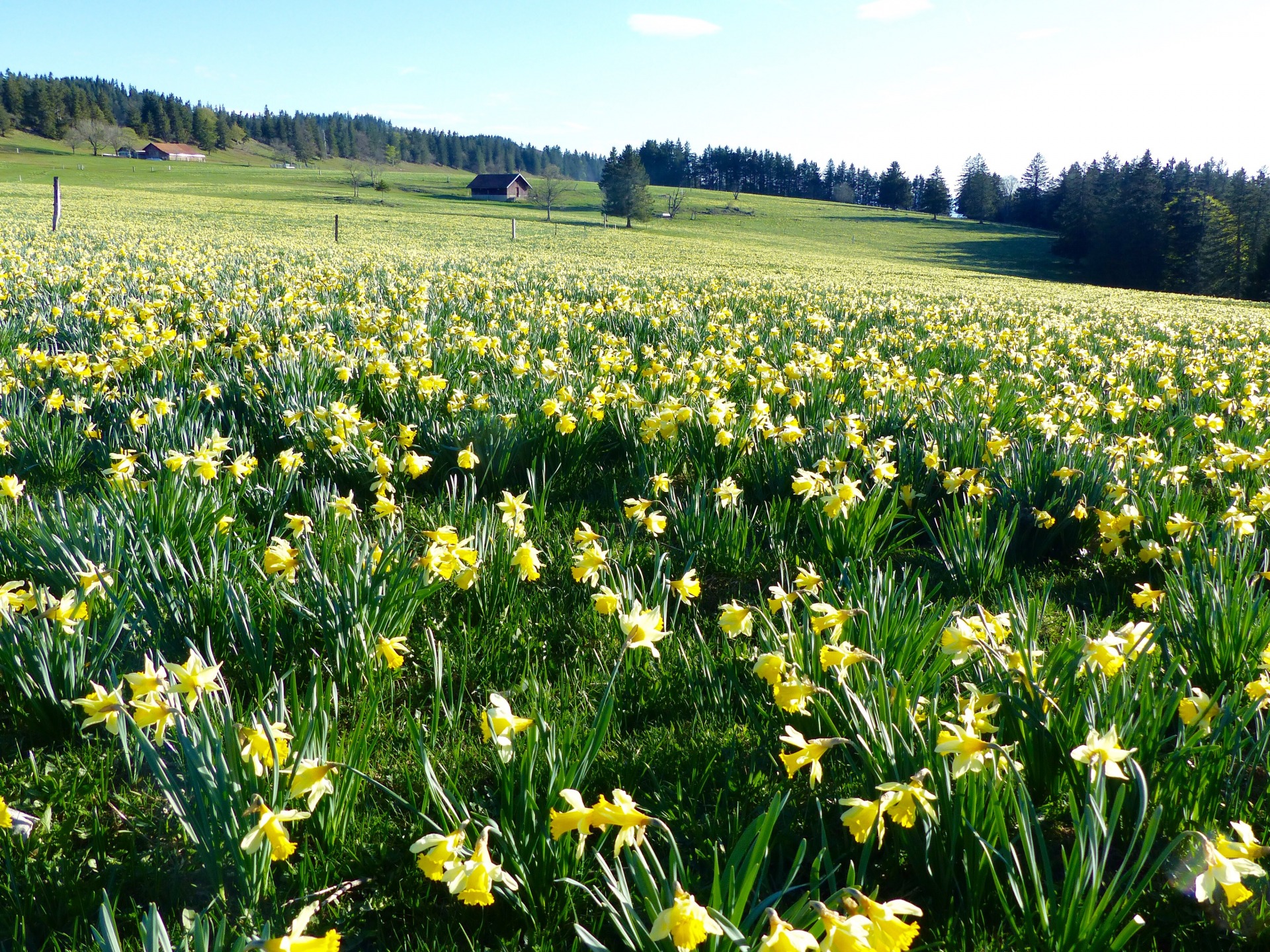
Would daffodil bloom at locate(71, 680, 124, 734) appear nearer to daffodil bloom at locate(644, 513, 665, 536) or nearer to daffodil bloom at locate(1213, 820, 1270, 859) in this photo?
daffodil bloom at locate(644, 513, 665, 536)

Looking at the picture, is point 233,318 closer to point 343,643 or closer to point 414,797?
point 343,643

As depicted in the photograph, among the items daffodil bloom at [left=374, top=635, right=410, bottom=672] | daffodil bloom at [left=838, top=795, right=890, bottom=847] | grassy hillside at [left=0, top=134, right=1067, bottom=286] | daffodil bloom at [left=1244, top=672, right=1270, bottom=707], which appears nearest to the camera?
daffodil bloom at [left=838, top=795, right=890, bottom=847]

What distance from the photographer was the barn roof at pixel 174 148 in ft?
412

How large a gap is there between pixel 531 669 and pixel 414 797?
66 centimetres

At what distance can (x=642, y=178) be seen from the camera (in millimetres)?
66875

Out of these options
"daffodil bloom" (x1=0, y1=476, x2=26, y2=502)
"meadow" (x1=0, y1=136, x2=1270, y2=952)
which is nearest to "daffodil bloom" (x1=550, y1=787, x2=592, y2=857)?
"meadow" (x1=0, y1=136, x2=1270, y2=952)

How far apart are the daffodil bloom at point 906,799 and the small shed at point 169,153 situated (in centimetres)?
14489

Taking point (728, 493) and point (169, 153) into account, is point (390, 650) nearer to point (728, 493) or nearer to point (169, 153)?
point (728, 493)

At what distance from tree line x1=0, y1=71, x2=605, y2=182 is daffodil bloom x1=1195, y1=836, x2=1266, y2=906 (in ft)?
478

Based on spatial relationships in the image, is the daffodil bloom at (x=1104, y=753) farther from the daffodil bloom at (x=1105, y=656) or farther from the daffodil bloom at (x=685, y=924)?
the daffodil bloom at (x=685, y=924)

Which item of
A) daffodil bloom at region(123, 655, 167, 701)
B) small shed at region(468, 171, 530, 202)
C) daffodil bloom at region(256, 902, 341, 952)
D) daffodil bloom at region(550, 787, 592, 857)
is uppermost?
small shed at region(468, 171, 530, 202)

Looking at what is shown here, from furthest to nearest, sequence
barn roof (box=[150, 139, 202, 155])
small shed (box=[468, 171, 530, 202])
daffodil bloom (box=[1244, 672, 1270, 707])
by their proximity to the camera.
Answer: barn roof (box=[150, 139, 202, 155])
small shed (box=[468, 171, 530, 202])
daffodil bloom (box=[1244, 672, 1270, 707])

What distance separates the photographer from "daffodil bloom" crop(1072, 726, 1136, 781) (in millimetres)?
1519

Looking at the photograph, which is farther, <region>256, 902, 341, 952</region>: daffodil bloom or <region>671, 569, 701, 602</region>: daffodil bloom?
<region>671, 569, 701, 602</region>: daffodil bloom
